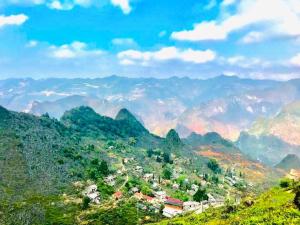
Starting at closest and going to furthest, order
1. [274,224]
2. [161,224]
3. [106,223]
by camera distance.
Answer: [274,224]
[161,224]
[106,223]

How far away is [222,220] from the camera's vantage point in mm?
133250

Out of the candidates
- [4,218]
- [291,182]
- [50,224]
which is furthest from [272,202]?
[4,218]

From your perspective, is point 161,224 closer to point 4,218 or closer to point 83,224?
point 83,224

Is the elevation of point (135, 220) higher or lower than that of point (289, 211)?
lower

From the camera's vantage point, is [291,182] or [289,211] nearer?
[289,211]

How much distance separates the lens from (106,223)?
193m

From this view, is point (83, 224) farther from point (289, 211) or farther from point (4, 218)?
point (289, 211)

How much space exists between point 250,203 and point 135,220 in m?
66.3

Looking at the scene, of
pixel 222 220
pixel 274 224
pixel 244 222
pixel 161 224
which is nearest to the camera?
pixel 274 224

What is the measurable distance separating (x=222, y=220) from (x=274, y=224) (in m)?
26.8

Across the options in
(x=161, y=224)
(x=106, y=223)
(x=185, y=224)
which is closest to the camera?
(x=185, y=224)

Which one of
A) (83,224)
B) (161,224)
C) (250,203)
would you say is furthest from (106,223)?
(250,203)

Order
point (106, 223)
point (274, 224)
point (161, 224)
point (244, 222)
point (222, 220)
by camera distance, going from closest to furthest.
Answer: point (274, 224)
point (244, 222)
point (222, 220)
point (161, 224)
point (106, 223)

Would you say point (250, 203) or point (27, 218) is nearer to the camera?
point (250, 203)
